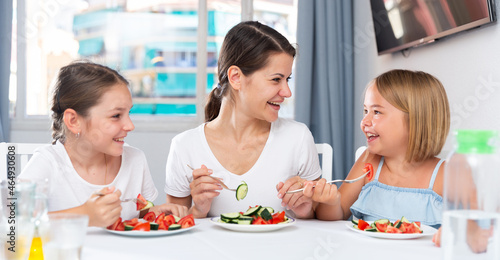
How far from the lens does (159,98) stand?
3.99 m

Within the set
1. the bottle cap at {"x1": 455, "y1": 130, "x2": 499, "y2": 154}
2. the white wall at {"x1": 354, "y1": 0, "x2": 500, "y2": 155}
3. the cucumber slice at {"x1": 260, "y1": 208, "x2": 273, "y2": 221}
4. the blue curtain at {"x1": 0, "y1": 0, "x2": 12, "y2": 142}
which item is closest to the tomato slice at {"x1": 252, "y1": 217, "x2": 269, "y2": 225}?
the cucumber slice at {"x1": 260, "y1": 208, "x2": 273, "y2": 221}

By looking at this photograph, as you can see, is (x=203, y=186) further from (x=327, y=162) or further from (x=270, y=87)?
(x=327, y=162)

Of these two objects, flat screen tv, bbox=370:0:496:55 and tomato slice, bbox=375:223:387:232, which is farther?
flat screen tv, bbox=370:0:496:55

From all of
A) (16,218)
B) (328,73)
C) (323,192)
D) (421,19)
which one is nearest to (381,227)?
(323,192)

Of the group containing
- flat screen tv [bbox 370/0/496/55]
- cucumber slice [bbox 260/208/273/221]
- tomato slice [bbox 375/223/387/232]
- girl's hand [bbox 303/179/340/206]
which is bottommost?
tomato slice [bbox 375/223/387/232]

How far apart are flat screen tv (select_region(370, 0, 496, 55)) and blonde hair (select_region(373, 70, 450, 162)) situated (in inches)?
25.8

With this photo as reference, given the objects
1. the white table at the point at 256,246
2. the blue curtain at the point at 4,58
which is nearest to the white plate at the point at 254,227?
the white table at the point at 256,246

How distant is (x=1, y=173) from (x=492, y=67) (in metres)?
1.96

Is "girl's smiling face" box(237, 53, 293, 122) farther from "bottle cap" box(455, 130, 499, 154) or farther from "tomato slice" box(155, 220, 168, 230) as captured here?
"bottle cap" box(455, 130, 499, 154)

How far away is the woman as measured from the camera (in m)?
1.68

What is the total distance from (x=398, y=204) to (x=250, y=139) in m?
0.57

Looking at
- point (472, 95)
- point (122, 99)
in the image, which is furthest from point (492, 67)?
point (122, 99)

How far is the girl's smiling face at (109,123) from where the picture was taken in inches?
60.2

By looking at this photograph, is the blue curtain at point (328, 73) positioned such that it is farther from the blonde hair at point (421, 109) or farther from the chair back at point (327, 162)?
→ the blonde hair at point (421, 109)
